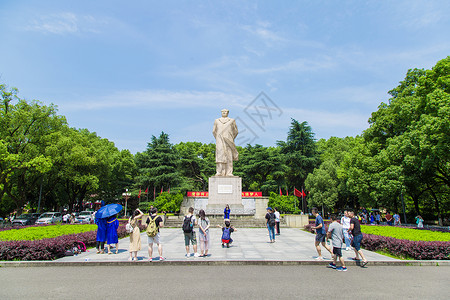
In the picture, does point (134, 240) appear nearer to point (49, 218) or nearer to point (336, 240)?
point (336, 240)

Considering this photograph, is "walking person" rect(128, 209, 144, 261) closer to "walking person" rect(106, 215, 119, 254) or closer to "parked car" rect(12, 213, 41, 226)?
"walking person" rect(106, 215, 119, 254)

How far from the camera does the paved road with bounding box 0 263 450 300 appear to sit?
202 inches

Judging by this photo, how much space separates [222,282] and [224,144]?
18.4 m

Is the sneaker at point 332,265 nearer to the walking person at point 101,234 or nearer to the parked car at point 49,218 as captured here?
the walking person at point 101,234

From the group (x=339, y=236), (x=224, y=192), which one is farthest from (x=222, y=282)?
(x=224, y=192)

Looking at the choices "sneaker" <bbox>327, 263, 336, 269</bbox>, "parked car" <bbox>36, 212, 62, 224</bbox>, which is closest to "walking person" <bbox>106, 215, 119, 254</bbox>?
"sneaker" <bbox>327, 263, 336, 269</bbox>

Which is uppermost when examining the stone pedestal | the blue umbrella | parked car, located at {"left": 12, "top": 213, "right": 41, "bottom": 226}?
the stone pedestal

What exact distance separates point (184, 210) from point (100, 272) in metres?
19.3

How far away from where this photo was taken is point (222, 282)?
5977 millimetres

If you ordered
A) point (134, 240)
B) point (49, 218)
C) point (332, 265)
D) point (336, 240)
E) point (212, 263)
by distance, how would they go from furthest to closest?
point (49, 218), point (134, 240), point (212, 263), point (332, 265), point (336, 240)

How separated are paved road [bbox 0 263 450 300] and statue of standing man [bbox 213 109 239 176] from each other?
16398 millimetres

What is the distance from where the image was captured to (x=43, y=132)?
1017 inches

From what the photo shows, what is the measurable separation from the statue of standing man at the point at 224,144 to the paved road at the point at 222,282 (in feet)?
53.8

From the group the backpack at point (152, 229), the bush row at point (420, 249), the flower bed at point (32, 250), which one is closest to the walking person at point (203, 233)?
the backpack at point (152, 229)
